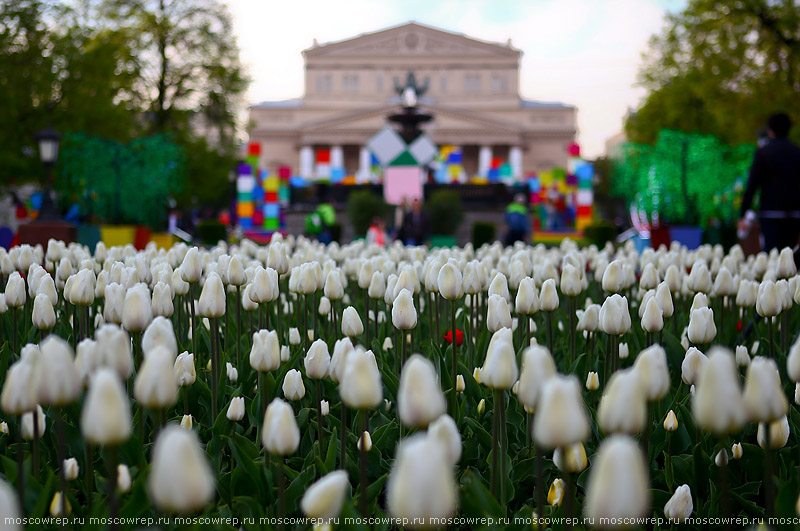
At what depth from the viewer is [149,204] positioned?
19172mm

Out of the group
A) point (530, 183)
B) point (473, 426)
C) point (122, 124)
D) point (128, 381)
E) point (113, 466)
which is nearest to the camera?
point (113, 466)

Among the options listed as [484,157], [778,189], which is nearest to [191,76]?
[778,189]

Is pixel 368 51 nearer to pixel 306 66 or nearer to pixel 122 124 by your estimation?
pixel 306 66

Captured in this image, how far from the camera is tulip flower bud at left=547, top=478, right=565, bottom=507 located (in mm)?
2257

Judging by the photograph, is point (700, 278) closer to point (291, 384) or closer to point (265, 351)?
point (291, 384)

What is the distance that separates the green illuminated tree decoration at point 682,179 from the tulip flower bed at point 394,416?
12.2 m

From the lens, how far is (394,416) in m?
2.96

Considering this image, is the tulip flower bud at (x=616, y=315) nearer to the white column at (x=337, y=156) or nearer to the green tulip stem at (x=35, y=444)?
the green tulip stem at (x=35, y=444)

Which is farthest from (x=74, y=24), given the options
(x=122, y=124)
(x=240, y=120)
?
(x=240, y=120)

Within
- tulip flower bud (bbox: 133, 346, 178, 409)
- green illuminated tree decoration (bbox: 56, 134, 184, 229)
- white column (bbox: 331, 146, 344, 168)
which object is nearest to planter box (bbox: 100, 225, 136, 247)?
green illuminated tree decoration (bbox: 56, 134, 184, 229)

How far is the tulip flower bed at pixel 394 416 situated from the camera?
1273 mm

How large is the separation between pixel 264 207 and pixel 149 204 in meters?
7.81

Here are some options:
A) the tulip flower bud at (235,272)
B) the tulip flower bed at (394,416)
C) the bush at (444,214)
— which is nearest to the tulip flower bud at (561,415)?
the tulip flower bed at (394,416)

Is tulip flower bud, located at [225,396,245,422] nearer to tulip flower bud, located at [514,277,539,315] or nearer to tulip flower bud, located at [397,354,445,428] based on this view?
tulip flower bud, located at [514,277,539,315]
